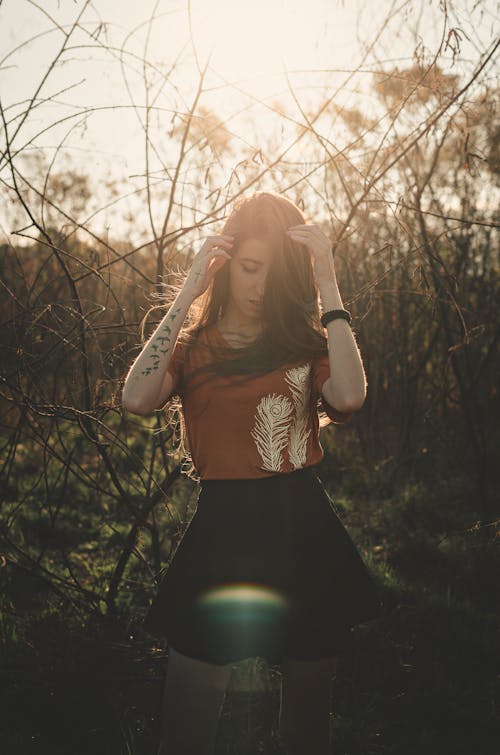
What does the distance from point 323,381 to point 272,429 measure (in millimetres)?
188

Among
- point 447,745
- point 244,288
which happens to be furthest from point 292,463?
point 447,745

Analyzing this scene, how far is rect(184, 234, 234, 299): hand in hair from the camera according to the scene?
154 centimetres

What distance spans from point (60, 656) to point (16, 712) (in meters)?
0.21

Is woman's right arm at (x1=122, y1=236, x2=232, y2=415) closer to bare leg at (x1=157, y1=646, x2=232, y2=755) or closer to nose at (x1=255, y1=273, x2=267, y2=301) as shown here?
nose at (x1=255, y1=273, x2=267, y2=301)

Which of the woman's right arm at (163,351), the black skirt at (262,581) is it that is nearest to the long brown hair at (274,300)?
the woman's right arm at (163,351)

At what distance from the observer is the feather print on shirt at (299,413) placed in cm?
154

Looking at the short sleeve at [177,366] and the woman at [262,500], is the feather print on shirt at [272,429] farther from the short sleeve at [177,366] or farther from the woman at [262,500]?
the short sleeve at [177,366]

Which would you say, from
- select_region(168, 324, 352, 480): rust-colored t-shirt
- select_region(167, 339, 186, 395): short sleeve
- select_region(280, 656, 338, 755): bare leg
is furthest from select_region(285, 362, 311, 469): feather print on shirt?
select_region(280, 656, 338, 755): bare leg

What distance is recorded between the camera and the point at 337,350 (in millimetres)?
1482

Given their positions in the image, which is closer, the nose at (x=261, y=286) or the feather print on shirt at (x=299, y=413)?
the feather print on shirt at (x=299, y=413)

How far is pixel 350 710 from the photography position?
2.09 meters

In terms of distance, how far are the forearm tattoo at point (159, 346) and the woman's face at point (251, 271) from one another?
0.26m

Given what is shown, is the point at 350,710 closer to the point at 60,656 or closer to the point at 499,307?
the point at 60,656

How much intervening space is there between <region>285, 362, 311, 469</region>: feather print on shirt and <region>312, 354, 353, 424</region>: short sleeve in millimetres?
18
